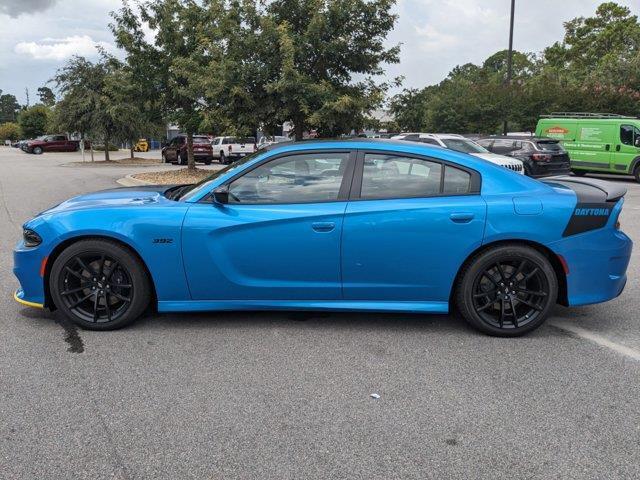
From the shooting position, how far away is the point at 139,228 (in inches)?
161

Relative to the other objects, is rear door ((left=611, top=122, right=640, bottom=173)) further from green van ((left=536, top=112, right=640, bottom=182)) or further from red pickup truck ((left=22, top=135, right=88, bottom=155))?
red pickup truck ((left=22, top=135, right=88, bottom=155))

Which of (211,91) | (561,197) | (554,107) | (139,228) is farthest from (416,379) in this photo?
(554,107)

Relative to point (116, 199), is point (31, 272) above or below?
below

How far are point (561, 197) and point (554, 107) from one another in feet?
84.8

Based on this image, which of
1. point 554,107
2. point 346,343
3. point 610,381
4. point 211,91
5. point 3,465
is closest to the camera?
point 3,465

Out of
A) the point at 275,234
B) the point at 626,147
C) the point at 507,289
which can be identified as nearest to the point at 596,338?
the point at 507,289

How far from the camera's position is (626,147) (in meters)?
17.7

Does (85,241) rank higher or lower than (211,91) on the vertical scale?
lower

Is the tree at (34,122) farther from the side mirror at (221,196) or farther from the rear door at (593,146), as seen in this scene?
the side mirror at (221,196)

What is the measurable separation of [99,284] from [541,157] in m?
15.3

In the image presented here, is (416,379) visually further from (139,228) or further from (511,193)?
(139,228)

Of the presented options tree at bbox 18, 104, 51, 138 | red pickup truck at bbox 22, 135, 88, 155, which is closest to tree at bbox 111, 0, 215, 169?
red pickup truck at bbox 22, 135, 88, 155

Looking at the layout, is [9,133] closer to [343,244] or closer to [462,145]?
[462,145]

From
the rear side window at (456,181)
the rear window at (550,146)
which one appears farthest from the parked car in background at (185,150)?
the rear side window at (456,181)
